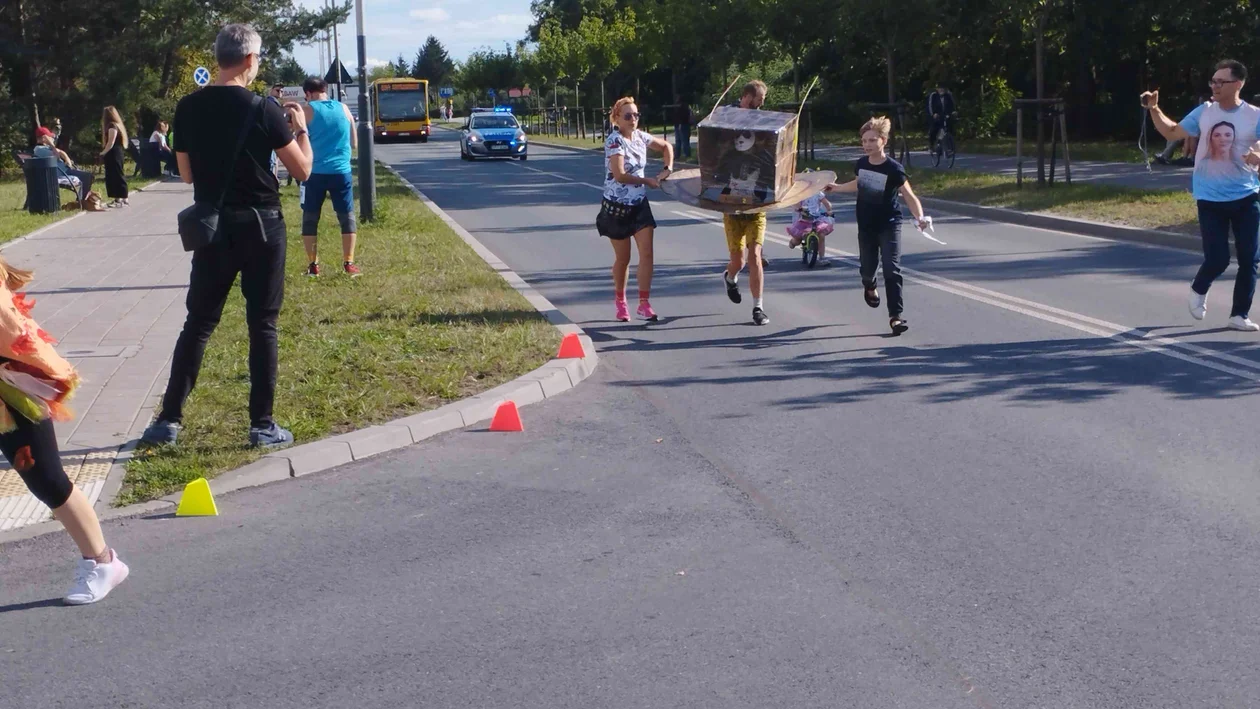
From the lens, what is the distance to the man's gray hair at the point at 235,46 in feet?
21.0

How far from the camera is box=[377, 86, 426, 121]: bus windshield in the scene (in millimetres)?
63844

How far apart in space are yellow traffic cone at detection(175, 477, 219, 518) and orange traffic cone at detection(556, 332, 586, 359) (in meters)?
3.30

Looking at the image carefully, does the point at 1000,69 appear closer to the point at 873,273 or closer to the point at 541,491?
the point at 873,273

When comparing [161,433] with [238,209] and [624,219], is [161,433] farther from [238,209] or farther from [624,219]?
[624,219]

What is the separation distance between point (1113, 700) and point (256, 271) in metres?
4.31

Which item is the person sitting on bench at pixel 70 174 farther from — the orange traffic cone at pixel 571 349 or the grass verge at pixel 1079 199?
the orange traffic cone at pixel 571 349

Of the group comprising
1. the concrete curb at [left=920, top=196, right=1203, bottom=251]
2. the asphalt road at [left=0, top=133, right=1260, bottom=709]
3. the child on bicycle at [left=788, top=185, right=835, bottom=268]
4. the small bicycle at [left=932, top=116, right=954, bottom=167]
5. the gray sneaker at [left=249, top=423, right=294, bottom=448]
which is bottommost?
the asphalt road at [left=0, top=133, right=1260, bottom=709]

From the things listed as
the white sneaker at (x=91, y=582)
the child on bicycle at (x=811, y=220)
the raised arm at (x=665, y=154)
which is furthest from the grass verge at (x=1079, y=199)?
the white sneaker at (x=91, y=582)

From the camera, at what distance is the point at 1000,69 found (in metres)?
41.3

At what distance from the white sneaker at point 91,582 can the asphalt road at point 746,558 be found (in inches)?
2.3

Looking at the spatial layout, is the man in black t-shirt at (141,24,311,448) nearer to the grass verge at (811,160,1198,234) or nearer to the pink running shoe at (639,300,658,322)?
the pink running shoe at (639,300,658,322)

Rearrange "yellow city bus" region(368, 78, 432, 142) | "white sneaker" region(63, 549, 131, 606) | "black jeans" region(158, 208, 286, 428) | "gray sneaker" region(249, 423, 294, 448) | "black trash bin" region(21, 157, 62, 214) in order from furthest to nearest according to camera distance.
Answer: "yellow city bus" region(368, 78, 432, 142) < "black trash bin" region(21, 157, 62, 214) < "gray sneaker" region(249, 423, 294, 448) < "black jeans" region(158, 208, 286, 428) < "white sneaker" region(63, 549, 131, 606)

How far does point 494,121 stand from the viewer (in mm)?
44594

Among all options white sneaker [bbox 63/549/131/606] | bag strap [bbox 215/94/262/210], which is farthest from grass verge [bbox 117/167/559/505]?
bag strap [bbox 215/94/262/210]
